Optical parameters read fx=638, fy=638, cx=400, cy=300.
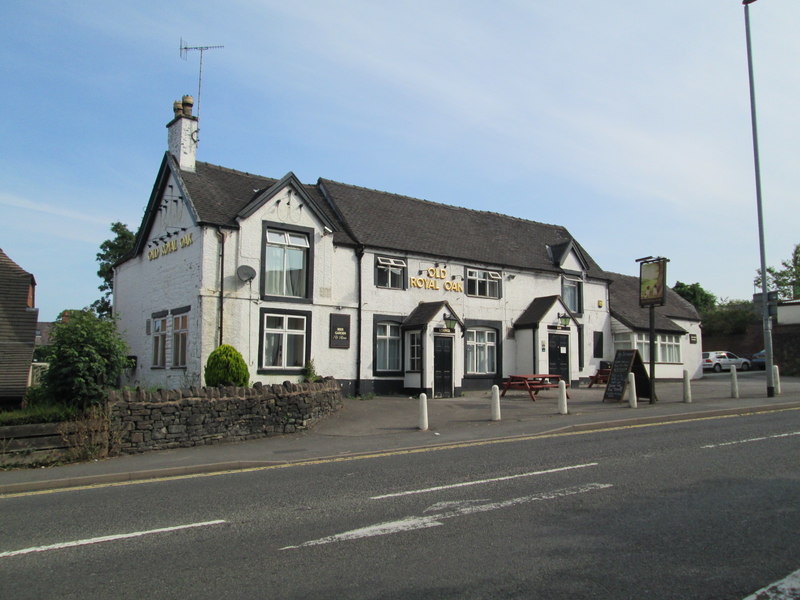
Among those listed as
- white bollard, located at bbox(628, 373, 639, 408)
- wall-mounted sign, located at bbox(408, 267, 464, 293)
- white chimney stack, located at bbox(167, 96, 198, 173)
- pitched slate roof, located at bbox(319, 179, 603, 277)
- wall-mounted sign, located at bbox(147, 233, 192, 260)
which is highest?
white chimney stack, located at bbox(167, 96, 198, 173)

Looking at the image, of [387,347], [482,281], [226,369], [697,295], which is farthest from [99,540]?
[697,295]

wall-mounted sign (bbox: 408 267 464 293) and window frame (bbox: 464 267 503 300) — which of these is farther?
window frame (bbox: 464 267 503 300)

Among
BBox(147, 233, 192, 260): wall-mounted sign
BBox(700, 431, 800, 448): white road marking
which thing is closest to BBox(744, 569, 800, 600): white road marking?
BBox(700, 431, 800, 448): white road marking

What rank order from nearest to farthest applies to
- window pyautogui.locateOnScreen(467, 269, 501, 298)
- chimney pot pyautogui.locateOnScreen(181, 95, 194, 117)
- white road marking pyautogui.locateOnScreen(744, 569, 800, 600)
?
white road marking pyautogui.locateOnScreen(744, 569, 800, 600) → chimney pot pyautogui.locateOnScreen(181, 95, 194, 117) → window pyautogui.locateOnScreen(467, 269, 501, 298)

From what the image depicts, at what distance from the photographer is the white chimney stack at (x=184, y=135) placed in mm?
23422

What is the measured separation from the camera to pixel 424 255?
26.2 metres

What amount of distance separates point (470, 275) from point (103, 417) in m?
17.4

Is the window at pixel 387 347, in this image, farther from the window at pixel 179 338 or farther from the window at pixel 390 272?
the window at pixel 179 338

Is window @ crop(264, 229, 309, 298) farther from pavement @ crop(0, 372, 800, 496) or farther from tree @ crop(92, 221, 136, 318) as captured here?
tree @ crop(92, 221, 136, 318)

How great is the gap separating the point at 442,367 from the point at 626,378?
681 centimetres

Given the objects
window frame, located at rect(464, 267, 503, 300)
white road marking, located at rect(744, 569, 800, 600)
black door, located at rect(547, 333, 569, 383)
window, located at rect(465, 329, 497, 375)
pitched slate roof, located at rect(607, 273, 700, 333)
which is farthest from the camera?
pitched slate roof, located at rect(607, 273, 700, 333)

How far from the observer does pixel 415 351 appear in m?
24.7

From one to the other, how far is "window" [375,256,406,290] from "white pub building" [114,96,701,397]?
0.05 meters

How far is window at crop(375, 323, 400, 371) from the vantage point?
80.5 ft
